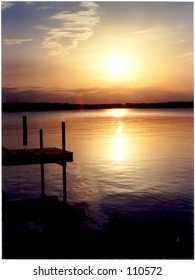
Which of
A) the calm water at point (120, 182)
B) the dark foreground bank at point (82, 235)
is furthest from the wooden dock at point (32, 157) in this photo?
the dark foreground bank at point (82, 235)

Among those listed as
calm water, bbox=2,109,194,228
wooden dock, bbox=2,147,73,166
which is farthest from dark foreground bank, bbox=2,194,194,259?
wooden dock, bbox=2,147,73,166

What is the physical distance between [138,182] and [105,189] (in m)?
1.87

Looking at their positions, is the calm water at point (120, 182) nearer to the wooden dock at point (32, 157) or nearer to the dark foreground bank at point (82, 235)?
the dark foreground bank at point (82, 235)

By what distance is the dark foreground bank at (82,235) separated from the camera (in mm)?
9156

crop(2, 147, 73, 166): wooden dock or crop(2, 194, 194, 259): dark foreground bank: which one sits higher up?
crop(2, 147, 73, 166): wooden dock

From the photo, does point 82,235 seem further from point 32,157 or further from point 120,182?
point 120,182

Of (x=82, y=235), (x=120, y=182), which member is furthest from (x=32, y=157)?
(x=120, y=182)

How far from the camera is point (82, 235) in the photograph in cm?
995

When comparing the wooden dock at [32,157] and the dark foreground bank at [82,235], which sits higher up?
the wooden dock at [32,157]

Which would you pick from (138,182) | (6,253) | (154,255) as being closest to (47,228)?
(6,253)

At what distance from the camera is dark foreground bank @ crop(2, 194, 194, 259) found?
360 inches

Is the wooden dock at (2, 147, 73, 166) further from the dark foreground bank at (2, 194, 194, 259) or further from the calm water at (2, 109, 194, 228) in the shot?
the dark foreground bank at (2, 194, 194, 259)

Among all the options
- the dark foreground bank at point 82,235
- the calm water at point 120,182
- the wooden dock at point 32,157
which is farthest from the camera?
the wooden dock at point 32,157
